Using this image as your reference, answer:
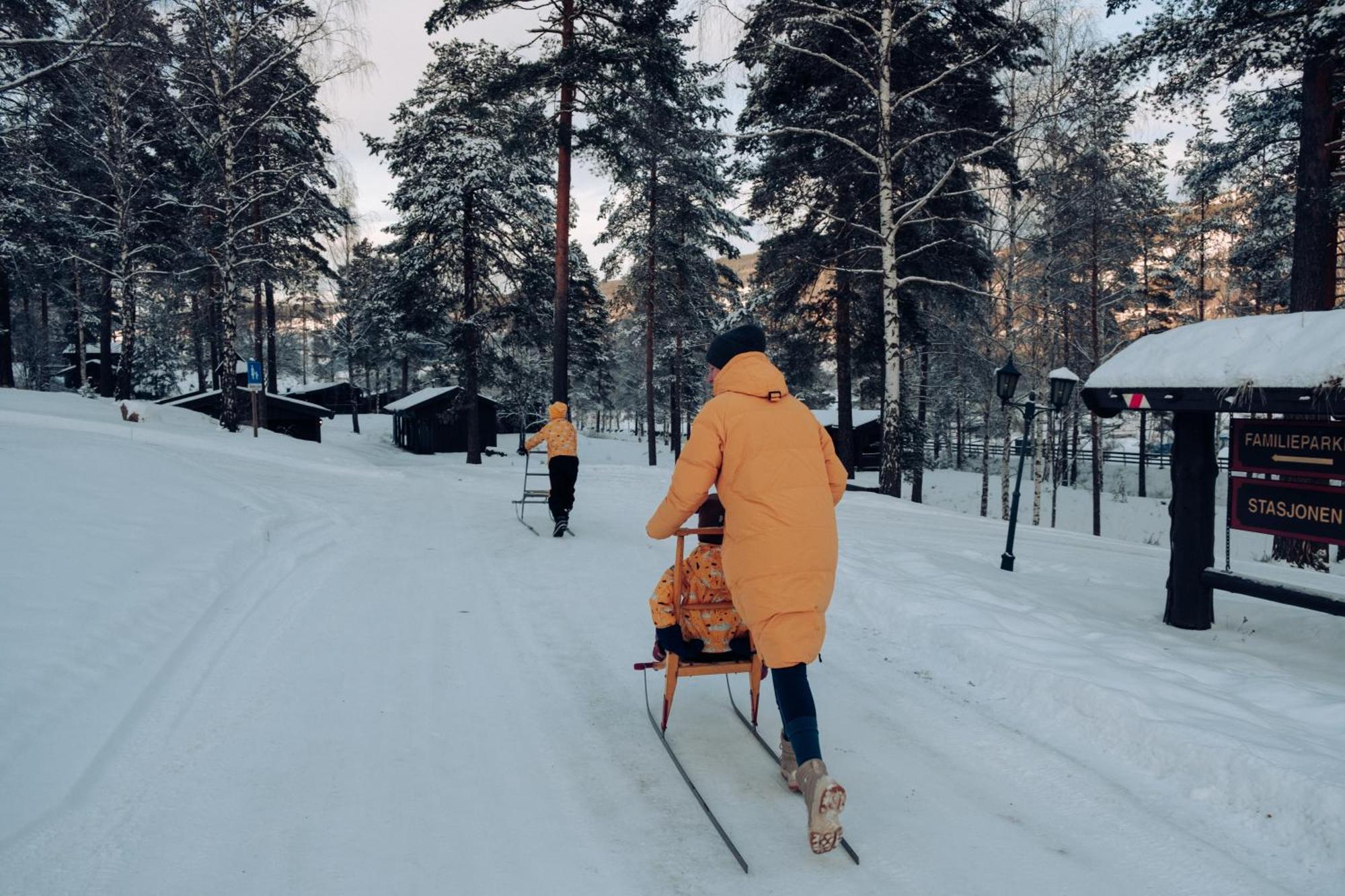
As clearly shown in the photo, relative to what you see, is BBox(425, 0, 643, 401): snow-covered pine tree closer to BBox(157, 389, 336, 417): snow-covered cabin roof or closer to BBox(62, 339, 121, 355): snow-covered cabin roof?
BBox(157, 389, 336, 417): snow-covered cabin roof

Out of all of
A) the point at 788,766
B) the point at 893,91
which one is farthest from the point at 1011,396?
the point at 893,91

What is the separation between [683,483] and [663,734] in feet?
5.16

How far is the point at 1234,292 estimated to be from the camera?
39.9m

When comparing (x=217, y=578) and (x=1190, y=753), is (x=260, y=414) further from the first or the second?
(x=1190, y=753)

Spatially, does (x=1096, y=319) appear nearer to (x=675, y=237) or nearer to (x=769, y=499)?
(x=675, y=237)

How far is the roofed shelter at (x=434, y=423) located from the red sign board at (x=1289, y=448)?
3583cm

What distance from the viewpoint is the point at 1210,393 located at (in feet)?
18.3

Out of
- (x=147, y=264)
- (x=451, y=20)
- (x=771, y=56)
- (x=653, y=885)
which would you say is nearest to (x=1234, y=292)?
(x=771, y=56)

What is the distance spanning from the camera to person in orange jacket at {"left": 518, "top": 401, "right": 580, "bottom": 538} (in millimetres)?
10328

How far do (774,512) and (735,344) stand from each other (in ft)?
2.80

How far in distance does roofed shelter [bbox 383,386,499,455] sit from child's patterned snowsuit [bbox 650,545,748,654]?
36.0 m

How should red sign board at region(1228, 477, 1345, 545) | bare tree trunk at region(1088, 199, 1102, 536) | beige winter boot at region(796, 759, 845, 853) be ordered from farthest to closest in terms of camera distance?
bare tree trunk at region(1088, 199, 1102, 536), red sign board at region(1228, 477, 1345, 545), beige winter boot at region(796, 759, 845, 853)

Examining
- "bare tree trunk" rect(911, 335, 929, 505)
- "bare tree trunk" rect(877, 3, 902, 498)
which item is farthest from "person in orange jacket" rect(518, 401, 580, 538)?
"bare tree trunk" rect(911, 335, 929, 505)

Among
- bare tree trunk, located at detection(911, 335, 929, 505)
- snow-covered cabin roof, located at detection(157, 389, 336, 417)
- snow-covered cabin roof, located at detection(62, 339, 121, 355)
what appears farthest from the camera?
snow-covered cabin roof, located at detection(62, 339, 121, 355)
